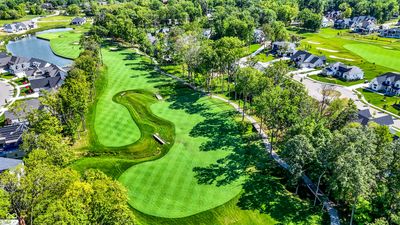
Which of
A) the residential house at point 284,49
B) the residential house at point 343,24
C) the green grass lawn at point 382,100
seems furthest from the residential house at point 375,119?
the residential house at point 343,24

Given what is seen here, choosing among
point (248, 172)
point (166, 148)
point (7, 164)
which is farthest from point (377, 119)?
point (7, 164)

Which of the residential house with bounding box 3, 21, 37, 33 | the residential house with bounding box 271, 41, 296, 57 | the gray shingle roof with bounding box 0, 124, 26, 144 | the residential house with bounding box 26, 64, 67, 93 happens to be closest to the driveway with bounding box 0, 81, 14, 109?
the residential house with bounding box 26, 64, 67, 93

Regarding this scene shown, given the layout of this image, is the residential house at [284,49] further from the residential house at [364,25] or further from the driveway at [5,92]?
the driveway at [5,92]

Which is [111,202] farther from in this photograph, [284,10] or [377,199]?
[284,10]

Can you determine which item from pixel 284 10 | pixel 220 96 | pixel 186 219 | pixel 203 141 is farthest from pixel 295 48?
pixel 186 219

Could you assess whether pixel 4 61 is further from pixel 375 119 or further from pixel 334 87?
pixel 375 119
